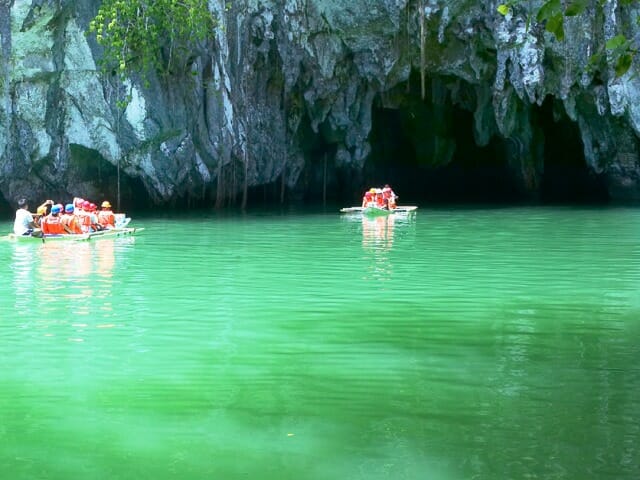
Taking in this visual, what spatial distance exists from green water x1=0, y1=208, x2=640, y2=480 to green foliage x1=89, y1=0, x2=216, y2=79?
13060 millimetres

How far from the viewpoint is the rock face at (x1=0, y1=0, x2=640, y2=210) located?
94.0ft

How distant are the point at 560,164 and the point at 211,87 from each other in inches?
720

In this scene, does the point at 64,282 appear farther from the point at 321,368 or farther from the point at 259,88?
the point at 259,88

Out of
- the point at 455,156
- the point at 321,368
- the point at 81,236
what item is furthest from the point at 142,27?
the point at 321,368

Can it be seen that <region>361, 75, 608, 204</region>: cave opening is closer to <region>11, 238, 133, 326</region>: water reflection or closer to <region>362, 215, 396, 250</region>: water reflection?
<region>362, 215, 396, 250</region>: water reflection

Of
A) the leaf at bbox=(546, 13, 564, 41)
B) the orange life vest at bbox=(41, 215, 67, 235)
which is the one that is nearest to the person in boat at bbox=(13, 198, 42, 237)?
the orange life vest at bbox=(41, 215, 67, 235)

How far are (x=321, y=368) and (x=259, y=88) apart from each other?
26.0m

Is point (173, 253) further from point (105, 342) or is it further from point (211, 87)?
point (211, 87)

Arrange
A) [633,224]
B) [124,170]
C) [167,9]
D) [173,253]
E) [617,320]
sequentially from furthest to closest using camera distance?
[124,170]
[167,9]
[633,224]
[173,253]
[617,320]

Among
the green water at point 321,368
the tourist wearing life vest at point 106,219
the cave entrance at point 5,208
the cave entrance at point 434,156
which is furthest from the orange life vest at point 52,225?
the cave entrance at point 434,156

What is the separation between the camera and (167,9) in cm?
2819

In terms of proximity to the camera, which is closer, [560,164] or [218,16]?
[218,16]

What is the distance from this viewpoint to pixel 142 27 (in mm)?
27953

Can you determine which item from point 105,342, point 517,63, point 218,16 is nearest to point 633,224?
point 517,63
